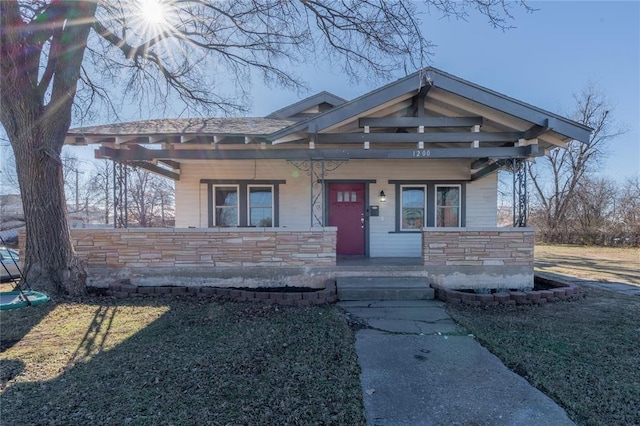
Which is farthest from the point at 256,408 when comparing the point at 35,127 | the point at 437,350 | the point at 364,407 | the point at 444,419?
the point at 35,127

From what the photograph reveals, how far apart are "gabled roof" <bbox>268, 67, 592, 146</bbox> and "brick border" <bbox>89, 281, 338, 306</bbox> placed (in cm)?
329

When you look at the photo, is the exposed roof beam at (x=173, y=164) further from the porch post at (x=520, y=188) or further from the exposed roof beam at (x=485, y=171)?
the porch post at (x=520, y=188)

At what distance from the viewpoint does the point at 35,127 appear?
220 inches

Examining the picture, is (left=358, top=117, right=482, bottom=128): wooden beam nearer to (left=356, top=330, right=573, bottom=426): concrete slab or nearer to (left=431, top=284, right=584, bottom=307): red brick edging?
(left=431, top=284, right=584, bottom=307): red brick edging

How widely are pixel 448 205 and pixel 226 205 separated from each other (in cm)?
632

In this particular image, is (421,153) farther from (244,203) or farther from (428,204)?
(244,203)

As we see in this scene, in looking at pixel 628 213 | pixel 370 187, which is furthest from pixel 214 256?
pixel 628 213

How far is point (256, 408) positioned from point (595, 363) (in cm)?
358

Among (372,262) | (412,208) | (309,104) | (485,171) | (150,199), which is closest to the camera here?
(372,262)

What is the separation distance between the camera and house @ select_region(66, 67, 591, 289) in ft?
21.6

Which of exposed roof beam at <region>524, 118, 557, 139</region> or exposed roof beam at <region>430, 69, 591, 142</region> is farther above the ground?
exposed roof beam at <region>430, 69, 591, 142</region>

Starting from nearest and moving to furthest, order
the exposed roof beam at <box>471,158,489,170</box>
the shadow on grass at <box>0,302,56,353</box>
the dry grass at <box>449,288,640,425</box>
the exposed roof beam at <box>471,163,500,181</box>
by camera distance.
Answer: the dry grass at <box>449,288,640,425</box>, the shadow on grass at <box>0,302,56,353</box>, the exposed roof beam at <box>471,163,500,181</box>, the exposed roof beam at <box>471,158,489,170</box>

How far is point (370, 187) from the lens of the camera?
9047 mm

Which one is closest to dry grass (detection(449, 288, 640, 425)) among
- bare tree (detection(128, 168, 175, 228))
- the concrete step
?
the concrete step
